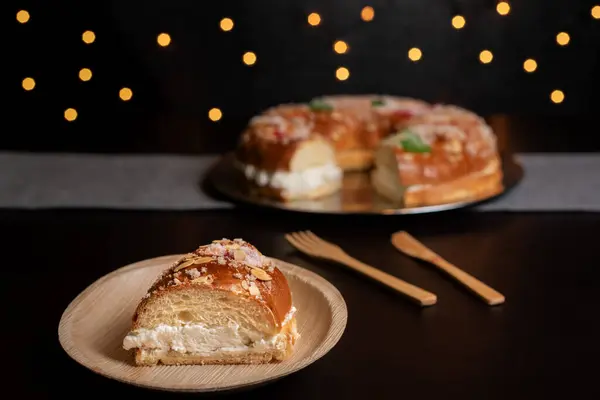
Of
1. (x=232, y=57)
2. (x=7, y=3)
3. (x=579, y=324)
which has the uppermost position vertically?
(x=7, y=3)

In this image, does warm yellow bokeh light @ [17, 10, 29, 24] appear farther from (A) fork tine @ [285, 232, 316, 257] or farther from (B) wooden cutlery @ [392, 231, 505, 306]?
(B) wooden cutlery @ [392, 231, 505, 306]

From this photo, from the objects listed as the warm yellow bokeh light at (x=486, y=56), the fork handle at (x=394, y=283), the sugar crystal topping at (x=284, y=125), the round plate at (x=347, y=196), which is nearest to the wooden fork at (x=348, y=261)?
the fork handle at (x=394, y=283)

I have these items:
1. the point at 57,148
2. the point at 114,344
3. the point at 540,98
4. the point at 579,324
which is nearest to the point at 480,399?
the point at 579,324

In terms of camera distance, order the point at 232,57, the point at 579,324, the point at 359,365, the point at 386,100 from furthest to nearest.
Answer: the point at 232,57 < the point at 386,100 < the point at 579,324 < the point at 359,365

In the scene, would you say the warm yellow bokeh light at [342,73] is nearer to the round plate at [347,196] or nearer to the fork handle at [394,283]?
the round plate at [347,196]

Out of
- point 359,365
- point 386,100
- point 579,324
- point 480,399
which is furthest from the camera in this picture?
point 386,100

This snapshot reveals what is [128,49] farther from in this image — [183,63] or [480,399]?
[480,399]
